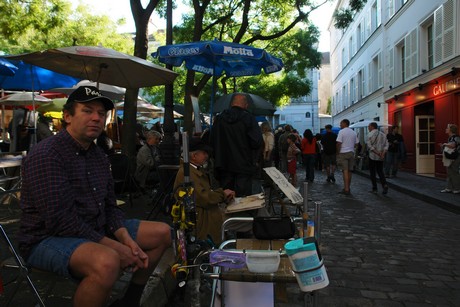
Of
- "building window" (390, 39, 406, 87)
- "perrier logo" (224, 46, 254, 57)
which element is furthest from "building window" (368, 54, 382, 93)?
"perrier logo" (224, 46, 254, 57)

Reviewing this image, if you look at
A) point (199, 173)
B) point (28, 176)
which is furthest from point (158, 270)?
point (28, 176)

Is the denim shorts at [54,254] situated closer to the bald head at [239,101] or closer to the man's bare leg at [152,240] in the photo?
the man's bare leg at [152,240]

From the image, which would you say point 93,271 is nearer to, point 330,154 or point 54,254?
point 54,254

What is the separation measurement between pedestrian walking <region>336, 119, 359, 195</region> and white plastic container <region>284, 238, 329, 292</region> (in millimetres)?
8790

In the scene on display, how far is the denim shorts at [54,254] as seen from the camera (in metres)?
2.30

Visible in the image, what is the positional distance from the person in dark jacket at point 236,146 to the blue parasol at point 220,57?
62.8 inches

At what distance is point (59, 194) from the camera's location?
2359mm

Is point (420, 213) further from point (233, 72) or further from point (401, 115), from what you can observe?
point (401, 115)

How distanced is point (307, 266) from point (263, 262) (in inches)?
10.0

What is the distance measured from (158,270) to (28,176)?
175cm

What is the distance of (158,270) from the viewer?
3766mm

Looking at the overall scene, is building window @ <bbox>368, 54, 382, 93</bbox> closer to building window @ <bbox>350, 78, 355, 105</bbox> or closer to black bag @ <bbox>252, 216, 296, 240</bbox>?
building window @ <bbox>350, 78, 355, 105</bbox>

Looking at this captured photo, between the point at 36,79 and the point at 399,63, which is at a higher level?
the point at 399,63

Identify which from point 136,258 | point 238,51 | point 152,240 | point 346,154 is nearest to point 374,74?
point 346,154
